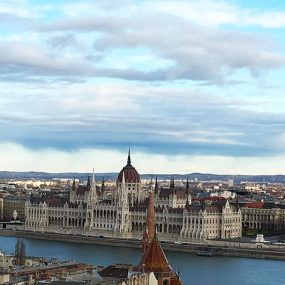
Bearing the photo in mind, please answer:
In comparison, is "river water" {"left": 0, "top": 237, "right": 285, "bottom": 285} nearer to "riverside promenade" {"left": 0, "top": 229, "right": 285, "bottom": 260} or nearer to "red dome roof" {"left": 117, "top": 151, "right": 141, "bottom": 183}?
"riverside promenade" {"left": 0, "top": 229, "right": 285, "bottom": 260}

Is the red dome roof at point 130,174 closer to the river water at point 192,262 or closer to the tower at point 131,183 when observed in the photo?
the tower at point 131,183

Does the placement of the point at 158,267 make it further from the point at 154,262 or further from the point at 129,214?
→ the point at 129,214

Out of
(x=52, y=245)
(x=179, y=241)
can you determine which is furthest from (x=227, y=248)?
(x=52, y=245)

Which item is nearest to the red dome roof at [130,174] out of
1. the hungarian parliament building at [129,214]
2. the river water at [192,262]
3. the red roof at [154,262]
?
the hungarian parliament building at [129,214]

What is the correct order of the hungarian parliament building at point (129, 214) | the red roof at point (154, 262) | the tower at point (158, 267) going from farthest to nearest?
the hungarian parliament building at point (129, 214), the red roof at point (154, 262), the tower at point (158, 267)

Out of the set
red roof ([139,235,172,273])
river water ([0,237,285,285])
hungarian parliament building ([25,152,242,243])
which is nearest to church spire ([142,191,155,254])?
river water ([0,237,285,285])
